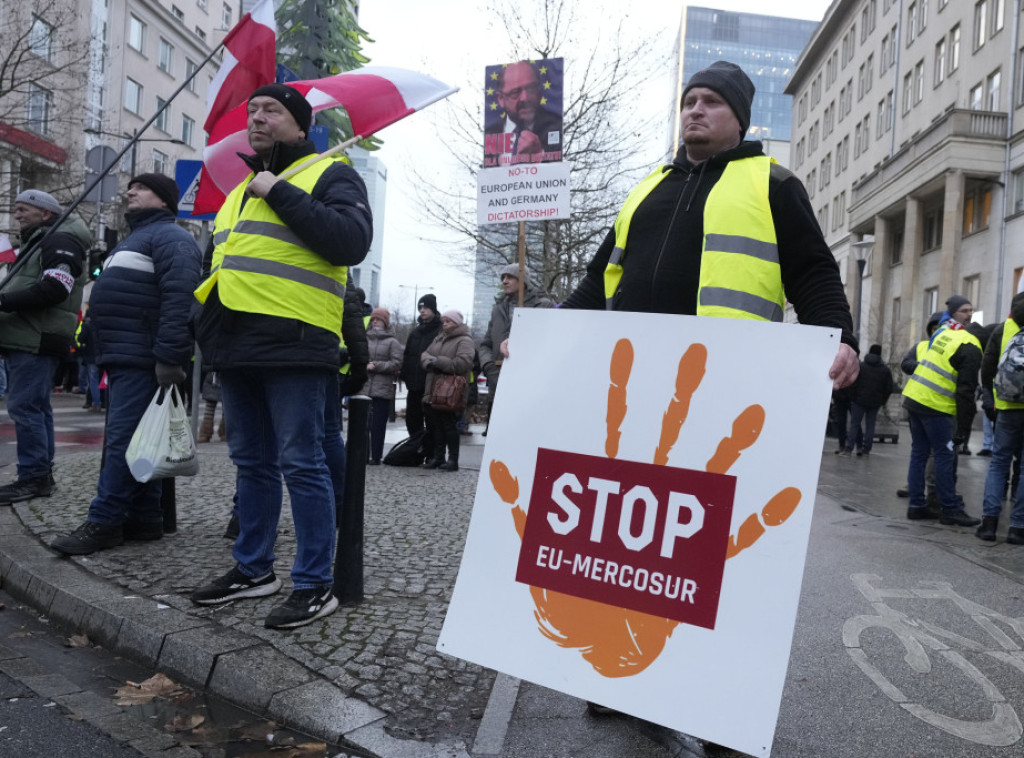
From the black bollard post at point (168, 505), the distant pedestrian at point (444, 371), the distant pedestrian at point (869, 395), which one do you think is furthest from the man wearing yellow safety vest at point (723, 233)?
the distant pedestrian at point (869, 395)

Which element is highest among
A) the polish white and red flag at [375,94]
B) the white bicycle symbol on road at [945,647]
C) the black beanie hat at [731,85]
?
the polish white and red flag at [375,94]

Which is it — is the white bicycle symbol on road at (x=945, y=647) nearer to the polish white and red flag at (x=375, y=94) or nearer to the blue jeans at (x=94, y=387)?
the polish white and red flag at (x=375, y=94)

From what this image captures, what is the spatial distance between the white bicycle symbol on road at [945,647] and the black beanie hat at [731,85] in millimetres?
2054

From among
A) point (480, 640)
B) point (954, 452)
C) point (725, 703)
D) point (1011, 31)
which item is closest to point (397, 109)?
point (480, 640)

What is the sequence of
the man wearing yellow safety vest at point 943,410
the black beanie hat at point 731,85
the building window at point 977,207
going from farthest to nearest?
1. the building window at point 977,207
2. the man wearing yellow safety vest at point 943,410
3. the black beanie hat at point 731,85

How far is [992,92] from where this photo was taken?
3164 centimetres

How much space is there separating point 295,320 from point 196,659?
1300 millimetres

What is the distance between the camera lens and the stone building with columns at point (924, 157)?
29609mm

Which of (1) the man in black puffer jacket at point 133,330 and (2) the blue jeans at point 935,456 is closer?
(1) the man in black puffer jacket at point 133,330

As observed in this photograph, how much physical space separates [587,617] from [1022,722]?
168 cm

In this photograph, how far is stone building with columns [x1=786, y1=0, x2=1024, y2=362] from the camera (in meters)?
→ 29.6

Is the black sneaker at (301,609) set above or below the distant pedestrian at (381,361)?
below

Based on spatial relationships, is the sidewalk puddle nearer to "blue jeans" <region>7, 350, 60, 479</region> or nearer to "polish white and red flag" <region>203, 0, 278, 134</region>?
"blue jeans" <region>7, 350, 60, 479</region>

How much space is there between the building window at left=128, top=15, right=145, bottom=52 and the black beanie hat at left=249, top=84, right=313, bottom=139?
46.0m
